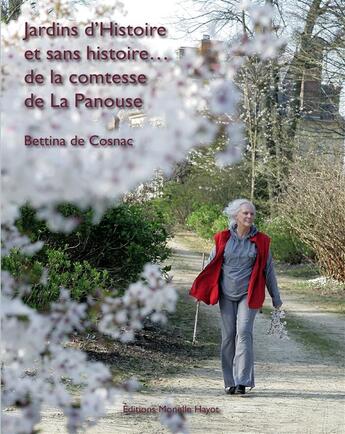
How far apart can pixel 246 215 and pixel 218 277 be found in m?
0.59

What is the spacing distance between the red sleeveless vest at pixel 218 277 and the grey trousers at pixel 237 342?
0.11 meters

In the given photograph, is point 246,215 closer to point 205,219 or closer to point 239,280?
point 239,280

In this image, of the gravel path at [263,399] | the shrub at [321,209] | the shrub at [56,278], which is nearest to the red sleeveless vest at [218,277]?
the gravel path at [263,399]

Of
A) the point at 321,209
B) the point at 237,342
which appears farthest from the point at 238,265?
the point at 321,209

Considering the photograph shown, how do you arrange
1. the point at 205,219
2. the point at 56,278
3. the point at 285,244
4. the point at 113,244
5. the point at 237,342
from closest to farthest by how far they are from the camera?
the point at 237,342 < the point at 56,278 < the point at 113,244 < the point at 285,244 < the point at 205,219

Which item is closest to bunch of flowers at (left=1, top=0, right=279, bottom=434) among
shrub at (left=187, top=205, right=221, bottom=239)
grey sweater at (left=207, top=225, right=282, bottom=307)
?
grey sweater at (left=207, top=225, right=282, bottom=307)

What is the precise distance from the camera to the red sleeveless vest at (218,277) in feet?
24.1

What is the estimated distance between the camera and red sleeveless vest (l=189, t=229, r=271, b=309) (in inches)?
289

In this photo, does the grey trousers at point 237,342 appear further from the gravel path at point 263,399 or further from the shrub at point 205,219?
the shrub at point 205,219

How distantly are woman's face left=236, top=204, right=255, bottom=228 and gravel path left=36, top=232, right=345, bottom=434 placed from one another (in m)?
→ 1.44

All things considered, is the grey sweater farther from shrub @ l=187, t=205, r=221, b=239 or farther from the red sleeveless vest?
shrub @ l=187, t=205, r=221, b=239

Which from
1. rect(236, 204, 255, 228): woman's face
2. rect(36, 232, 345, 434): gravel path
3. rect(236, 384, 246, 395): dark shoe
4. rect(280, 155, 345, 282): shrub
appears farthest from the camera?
rect(280, 155, 345, 282): shrub

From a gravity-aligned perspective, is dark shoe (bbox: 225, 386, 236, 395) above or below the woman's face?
below

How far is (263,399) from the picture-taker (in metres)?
7.31
